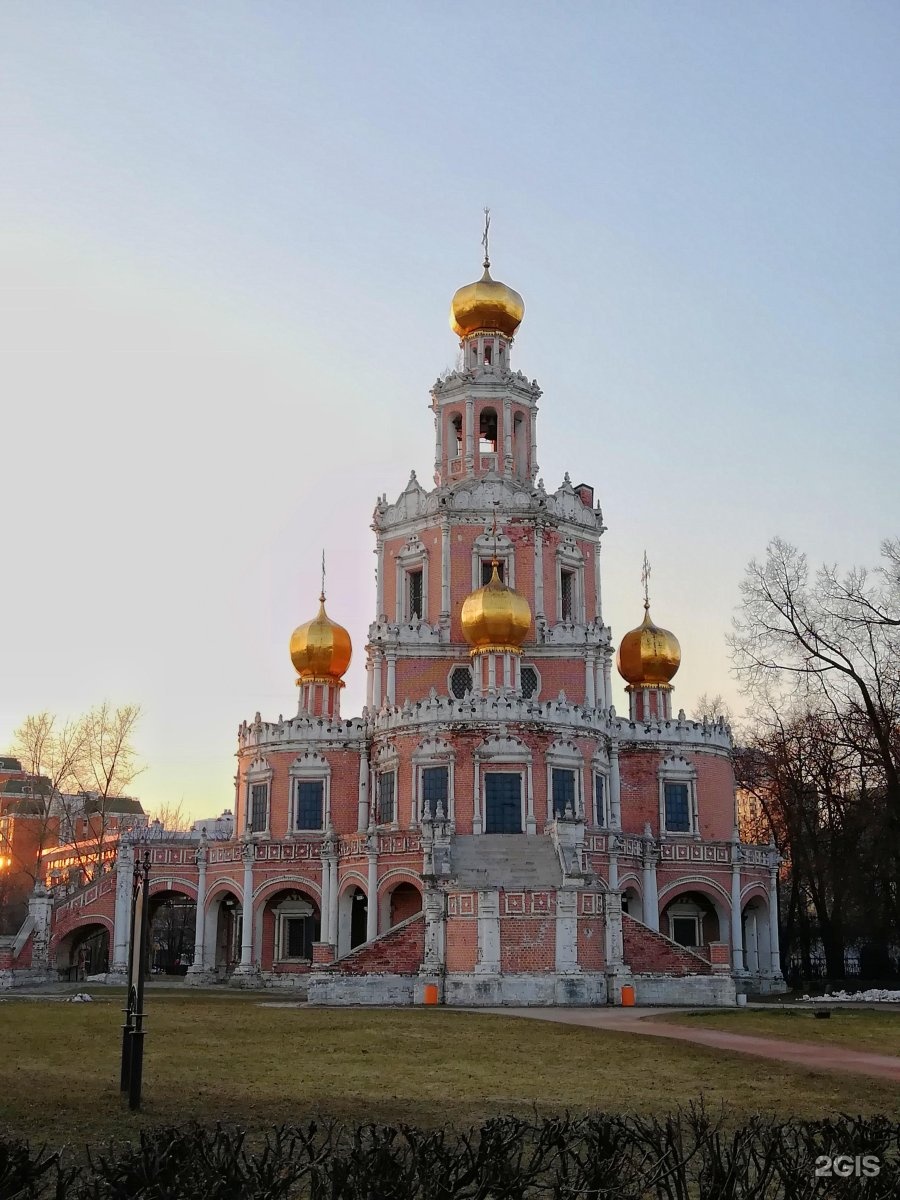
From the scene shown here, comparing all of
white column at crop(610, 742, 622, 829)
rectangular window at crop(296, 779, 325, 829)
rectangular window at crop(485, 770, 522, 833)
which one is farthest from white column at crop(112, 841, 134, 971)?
white column at crop(610, 742, 622, 829)

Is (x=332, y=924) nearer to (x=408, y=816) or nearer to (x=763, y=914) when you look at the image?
(x=408, y=816)

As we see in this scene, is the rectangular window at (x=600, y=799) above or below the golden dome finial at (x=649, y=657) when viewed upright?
below

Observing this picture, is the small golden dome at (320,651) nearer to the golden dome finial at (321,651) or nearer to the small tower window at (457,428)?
the golden dome finial at (321,651)

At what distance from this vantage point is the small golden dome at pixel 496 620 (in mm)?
47688

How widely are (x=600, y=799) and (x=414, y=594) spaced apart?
12.2 meters

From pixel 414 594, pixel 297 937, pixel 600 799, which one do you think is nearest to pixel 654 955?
pixel 600 799

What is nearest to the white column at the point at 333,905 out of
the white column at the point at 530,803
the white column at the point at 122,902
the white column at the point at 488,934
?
the white column at the point at 122,902

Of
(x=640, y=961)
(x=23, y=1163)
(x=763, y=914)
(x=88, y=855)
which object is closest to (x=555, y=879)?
(x=640, y=961)

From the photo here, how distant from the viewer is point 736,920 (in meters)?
49.4

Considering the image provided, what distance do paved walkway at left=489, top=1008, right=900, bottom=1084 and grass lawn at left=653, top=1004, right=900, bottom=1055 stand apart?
1.96 ft

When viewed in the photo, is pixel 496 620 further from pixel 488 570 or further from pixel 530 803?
pixel 530 803

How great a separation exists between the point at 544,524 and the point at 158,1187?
154 feet

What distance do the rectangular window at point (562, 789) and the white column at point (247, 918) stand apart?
12002 mm

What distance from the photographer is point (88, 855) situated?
222 feet
